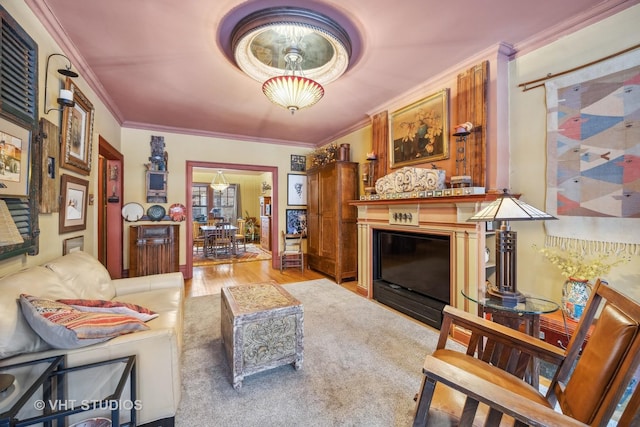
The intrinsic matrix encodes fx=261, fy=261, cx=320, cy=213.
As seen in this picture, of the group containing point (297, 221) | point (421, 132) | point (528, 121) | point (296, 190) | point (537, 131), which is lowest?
point (297, 221)

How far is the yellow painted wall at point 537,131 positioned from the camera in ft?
6.47

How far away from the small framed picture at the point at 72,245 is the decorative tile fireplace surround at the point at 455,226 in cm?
324

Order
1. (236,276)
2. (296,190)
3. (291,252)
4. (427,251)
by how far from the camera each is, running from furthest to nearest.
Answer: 1. (296,190)
2. (291,252)
3. (236,276)
4. (427,251)

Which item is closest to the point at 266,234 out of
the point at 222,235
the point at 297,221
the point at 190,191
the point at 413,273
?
the point at 222,235

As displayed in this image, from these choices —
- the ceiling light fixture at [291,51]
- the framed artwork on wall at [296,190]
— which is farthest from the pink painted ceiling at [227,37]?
the framed artwork on wall at [296,190]

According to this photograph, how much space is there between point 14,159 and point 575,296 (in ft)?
12.9

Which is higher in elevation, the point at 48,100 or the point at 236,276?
the point at 48,100

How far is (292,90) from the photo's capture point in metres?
2.33

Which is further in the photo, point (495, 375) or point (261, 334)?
point (261, 334)

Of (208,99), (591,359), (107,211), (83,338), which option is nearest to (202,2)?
(208,99)

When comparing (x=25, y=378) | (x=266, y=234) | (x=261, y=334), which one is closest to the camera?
(x=25, y=378)

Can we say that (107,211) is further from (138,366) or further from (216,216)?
(216,216)

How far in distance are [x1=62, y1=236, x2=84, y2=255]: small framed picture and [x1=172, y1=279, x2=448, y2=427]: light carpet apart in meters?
1.28

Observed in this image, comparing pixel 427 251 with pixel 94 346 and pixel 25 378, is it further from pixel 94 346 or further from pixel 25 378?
pixel 25 378
